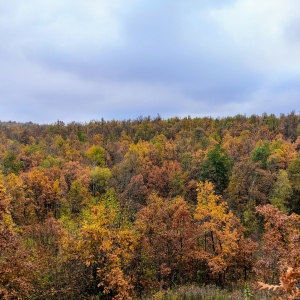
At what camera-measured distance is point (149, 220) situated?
85.3 feet

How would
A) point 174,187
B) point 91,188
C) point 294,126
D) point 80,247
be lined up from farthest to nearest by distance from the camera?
point 294,126
point 91,188
point 174,187
point 80,247

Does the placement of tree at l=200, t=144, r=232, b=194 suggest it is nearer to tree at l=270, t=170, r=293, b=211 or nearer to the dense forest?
the dense forest

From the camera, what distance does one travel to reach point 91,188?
6719 centimetres

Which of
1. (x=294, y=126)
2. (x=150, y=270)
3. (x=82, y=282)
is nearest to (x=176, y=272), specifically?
(x=150, y=270)

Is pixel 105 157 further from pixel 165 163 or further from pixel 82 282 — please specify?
pixel 82 282

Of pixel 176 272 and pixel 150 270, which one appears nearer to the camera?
pixel 150 270

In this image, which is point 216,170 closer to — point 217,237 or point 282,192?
point 282,192

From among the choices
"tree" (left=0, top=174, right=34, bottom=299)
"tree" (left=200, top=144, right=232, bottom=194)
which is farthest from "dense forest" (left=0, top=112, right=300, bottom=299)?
"tree" (left=200, top=144, right=232, bottom=194)

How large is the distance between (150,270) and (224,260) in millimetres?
6957

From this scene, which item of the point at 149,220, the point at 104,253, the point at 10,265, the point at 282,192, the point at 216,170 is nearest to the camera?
the point at 10,265

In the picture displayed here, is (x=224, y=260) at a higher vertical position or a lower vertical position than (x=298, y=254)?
lower

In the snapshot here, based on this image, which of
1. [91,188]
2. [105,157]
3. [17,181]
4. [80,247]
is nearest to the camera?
[80,247]

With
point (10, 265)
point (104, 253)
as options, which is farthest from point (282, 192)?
point (10, 265)

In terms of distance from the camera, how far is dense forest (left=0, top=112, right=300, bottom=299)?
1912cm
